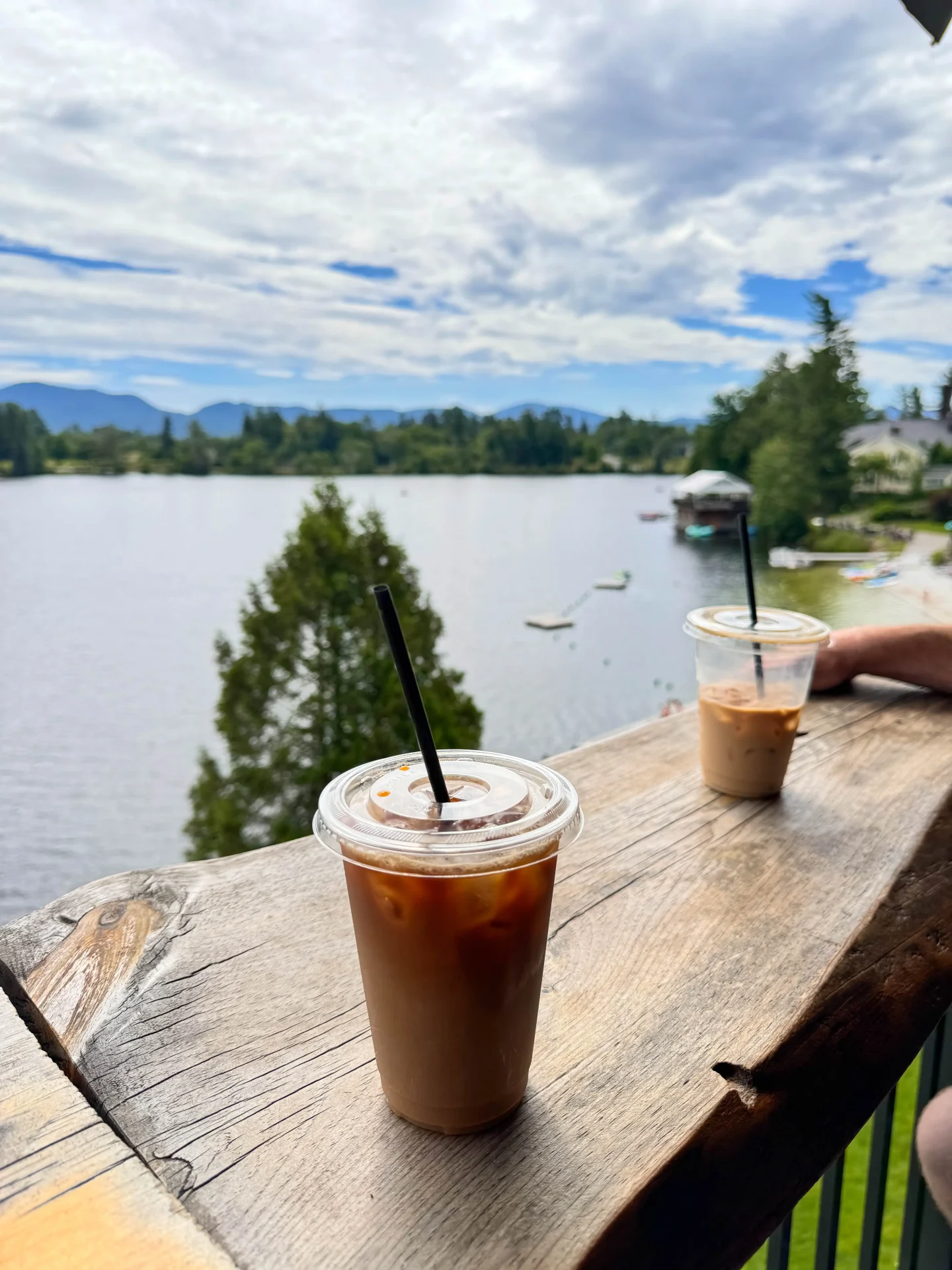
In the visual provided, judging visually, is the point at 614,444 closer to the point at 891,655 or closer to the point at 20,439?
the point at 20,439

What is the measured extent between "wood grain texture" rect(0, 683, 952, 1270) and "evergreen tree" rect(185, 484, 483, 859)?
14.8 feet

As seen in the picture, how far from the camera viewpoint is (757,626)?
1.07 metres

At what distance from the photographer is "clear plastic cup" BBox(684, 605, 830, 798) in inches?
39.6

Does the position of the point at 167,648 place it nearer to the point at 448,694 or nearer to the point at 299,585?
the point at 299,585

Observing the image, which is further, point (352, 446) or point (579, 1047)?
point (352, 446)

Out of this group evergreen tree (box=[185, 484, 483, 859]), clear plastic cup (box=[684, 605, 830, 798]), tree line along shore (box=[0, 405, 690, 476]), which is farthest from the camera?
evergreen tree (box=[185, 484, 483, 859])

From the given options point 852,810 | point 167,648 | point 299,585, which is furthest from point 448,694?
point 852,810

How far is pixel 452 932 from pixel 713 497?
4.72 metres

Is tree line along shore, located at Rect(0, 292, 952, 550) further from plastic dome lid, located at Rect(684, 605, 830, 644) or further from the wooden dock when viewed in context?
→ plastic dome lid, located at Rect(684, 605, 830, 644)

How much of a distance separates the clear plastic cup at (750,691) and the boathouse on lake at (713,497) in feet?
12.3

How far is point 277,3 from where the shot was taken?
3430 millimetres

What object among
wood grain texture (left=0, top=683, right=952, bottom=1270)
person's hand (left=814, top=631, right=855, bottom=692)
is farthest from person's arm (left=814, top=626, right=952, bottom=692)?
wood grain texture (left=0, top=683, right=952, bottom=1270)

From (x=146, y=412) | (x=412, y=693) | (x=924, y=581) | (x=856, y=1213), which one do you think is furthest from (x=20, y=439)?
(x=856, y=1213)

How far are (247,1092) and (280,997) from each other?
98 millimetres
